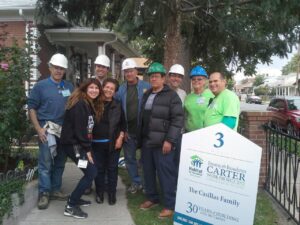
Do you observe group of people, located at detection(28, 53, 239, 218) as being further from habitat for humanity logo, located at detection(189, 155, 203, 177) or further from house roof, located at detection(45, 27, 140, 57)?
house roof, located at detection(45, 27, 140, 57)

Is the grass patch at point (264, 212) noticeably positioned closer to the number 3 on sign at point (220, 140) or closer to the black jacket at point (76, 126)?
the number 3 on sign at point (220, 140)

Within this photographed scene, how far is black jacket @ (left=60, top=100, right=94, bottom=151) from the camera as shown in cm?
490

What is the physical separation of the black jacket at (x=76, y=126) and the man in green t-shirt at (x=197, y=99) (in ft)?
4.39

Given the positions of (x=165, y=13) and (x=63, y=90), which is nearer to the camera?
(x=63, y=90)

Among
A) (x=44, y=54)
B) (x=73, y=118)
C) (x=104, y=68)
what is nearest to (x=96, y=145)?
(x=73, y=118)

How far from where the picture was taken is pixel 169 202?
5.08 metres

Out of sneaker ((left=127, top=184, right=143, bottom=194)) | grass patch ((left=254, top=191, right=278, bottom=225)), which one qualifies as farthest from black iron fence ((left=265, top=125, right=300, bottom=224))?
sneaker ((left=127, top=184, right=143, bottom=194))

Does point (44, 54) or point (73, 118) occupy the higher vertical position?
point (44, 54)

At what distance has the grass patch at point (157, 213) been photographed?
495cm

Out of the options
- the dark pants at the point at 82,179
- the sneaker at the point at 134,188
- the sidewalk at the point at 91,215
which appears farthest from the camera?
the sneaker at the point at 134,188

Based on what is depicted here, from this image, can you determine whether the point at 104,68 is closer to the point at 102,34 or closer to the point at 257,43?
the point at 257,43

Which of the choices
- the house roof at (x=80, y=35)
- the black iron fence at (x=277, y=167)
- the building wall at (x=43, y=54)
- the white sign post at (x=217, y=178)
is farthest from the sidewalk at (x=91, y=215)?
the house roof at (x=80, y=35)

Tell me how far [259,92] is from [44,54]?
107966 millimetres

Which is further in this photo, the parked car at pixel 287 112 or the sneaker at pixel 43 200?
the parked car at pixel 287 112
